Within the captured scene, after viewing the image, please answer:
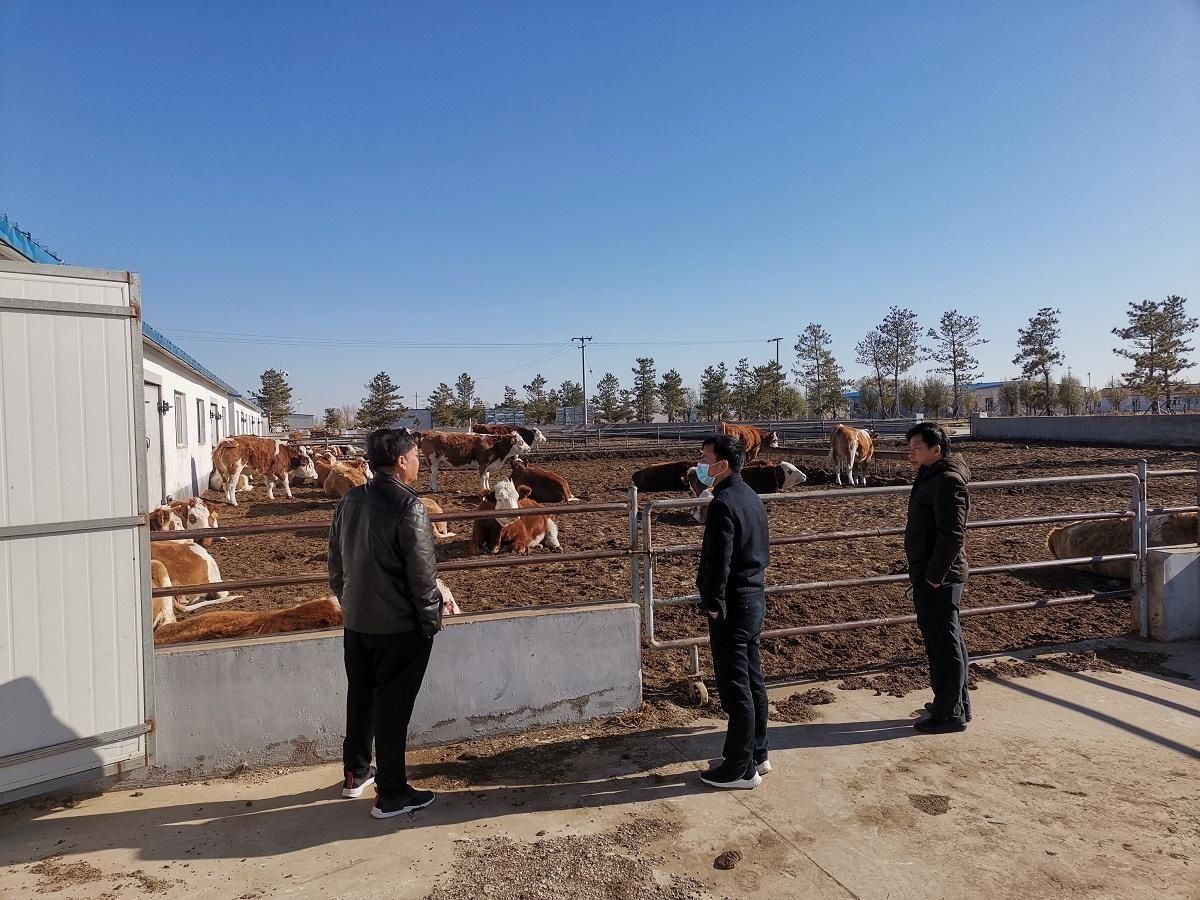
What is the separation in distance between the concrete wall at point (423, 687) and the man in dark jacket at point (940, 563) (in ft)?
→ 5.72

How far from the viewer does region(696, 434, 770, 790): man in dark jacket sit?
343 centimetres

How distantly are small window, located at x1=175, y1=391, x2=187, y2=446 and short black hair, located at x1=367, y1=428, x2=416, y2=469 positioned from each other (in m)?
16.3

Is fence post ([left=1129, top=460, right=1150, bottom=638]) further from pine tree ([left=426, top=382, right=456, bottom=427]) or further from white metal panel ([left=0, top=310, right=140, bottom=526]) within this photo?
pine tree ([left=426, top=382, right=456, bottom=427])

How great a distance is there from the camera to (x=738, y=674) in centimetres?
348

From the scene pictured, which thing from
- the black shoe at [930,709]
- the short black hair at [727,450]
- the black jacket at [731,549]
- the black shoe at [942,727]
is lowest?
the black shoe at [942,727]

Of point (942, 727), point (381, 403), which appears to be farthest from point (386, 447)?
point (381, 403)

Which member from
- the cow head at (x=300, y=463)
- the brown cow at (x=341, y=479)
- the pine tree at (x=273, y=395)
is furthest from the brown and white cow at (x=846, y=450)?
the pine tree at (x=273, y=395)

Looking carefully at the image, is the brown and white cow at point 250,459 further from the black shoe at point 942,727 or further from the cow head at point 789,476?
the black shoe at point 942,727

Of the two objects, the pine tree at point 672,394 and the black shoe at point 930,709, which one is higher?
the pine tree at point 672,394

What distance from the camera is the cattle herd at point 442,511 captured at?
4.80m

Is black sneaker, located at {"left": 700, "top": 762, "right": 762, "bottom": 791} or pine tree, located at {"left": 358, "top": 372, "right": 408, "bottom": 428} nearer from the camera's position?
black sneaker, located at {"left": 700, "top": 762, "right": 762, "bottom": 791}

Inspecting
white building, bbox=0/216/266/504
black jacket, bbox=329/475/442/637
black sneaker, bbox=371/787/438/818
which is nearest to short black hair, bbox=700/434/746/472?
black jacket, bbox=329/475/442/637

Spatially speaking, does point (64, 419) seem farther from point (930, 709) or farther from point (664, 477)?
point (664, 477)

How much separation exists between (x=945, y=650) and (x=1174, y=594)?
2.91 m
